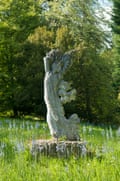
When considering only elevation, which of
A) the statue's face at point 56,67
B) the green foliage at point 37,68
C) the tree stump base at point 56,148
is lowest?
the green foliage at point 37,68

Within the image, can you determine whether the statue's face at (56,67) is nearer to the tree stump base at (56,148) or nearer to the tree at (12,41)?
the tree stump base at (56,148)

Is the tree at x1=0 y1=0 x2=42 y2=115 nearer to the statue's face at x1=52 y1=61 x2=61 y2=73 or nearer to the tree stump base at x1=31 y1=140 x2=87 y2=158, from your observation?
the statue's face at x1=52 y1=61 x2=61 y2=73

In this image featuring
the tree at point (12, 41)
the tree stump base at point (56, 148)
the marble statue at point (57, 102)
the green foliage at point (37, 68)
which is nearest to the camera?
the tree stump base at point (56, 148)

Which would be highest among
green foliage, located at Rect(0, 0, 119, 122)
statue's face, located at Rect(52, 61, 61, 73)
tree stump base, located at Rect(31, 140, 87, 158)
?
statue's face, located at Rect(52, 61, 61, 73)

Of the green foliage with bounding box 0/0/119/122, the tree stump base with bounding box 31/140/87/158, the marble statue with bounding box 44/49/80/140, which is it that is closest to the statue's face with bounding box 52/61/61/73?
the marble statue with bounding box 44/49/80/140

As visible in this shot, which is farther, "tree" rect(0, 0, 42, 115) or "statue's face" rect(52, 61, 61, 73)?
"tree" rect(0, 0, 42, 115)

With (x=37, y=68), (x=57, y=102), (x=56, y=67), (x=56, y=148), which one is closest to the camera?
(x=56, y=148)

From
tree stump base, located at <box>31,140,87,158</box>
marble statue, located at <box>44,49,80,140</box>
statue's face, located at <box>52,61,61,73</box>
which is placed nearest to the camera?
tree stump base, located at <box>31,140,87,158</box>

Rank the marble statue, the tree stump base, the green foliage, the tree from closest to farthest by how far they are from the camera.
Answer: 1. the tree stump base
2. the marble statue
3. the green foliage
4. the tree

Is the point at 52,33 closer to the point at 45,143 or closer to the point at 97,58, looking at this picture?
the point at 97,58

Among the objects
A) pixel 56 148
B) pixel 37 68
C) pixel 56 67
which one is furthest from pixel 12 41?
pixel 56 148

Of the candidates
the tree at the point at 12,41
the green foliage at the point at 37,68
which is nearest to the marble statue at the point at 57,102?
the green foliage at the point at 37,68

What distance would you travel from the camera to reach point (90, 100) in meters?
24.5

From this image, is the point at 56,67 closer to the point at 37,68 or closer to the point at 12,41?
the point at 37,68
